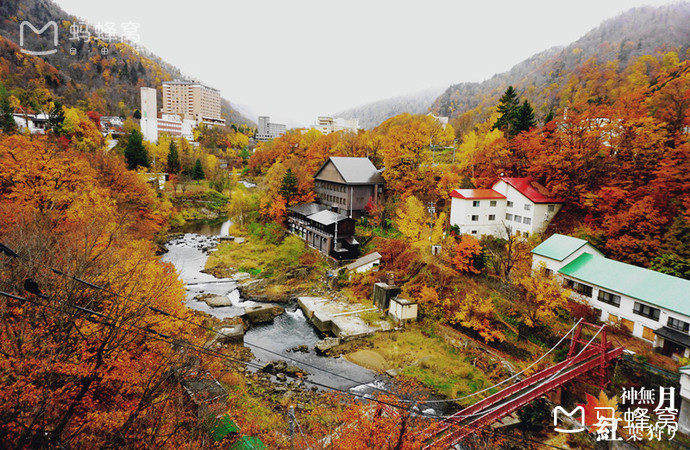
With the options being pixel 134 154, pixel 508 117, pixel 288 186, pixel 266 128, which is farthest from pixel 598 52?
pixel 266 128

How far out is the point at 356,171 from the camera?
3353 centimetres

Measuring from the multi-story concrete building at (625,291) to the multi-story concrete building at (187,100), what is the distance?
100589mm

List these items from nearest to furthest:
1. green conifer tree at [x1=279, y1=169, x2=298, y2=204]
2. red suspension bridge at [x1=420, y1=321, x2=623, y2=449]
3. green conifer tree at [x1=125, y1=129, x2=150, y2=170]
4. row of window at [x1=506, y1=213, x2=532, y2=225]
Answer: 1. red suspension bridge at [x1=420, y1=321, x2=623, y2=449]
2. row of window at [x1=506, y1=213, x2=532, y2=225]
3. green conifer tree at [x1=279, y1=169, x2=298, y2=204]
4. green conifer tree at [x1=125, y1=129, x2=150, y2=170]

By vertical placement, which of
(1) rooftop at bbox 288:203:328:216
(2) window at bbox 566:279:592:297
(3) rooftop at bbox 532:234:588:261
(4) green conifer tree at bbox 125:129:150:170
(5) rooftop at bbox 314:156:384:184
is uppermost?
(4) green conifer tree at bbox 125:129:150:170

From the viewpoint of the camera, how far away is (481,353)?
16.9 m

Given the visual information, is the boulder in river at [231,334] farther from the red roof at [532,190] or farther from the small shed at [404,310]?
the red roof at [532,190]

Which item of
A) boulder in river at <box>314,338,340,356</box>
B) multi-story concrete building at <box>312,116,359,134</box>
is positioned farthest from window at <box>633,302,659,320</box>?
multi-story concrete building at <box>312,116,359,134</box>

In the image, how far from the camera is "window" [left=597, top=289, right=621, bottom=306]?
1499 cm

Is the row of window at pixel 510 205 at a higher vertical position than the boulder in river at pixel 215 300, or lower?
higher

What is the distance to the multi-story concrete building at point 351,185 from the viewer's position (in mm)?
32250

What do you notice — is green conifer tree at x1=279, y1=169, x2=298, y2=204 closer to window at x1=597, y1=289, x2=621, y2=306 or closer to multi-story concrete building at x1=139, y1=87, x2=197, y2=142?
window at x1=597, y1=289, x2=621, y2=306

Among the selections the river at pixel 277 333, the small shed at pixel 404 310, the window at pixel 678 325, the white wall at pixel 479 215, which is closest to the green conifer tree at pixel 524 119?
the white wall at pixel 479 215

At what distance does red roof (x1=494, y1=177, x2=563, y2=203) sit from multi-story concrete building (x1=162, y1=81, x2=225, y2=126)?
3727 inches

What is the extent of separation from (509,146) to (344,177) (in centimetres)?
1406
